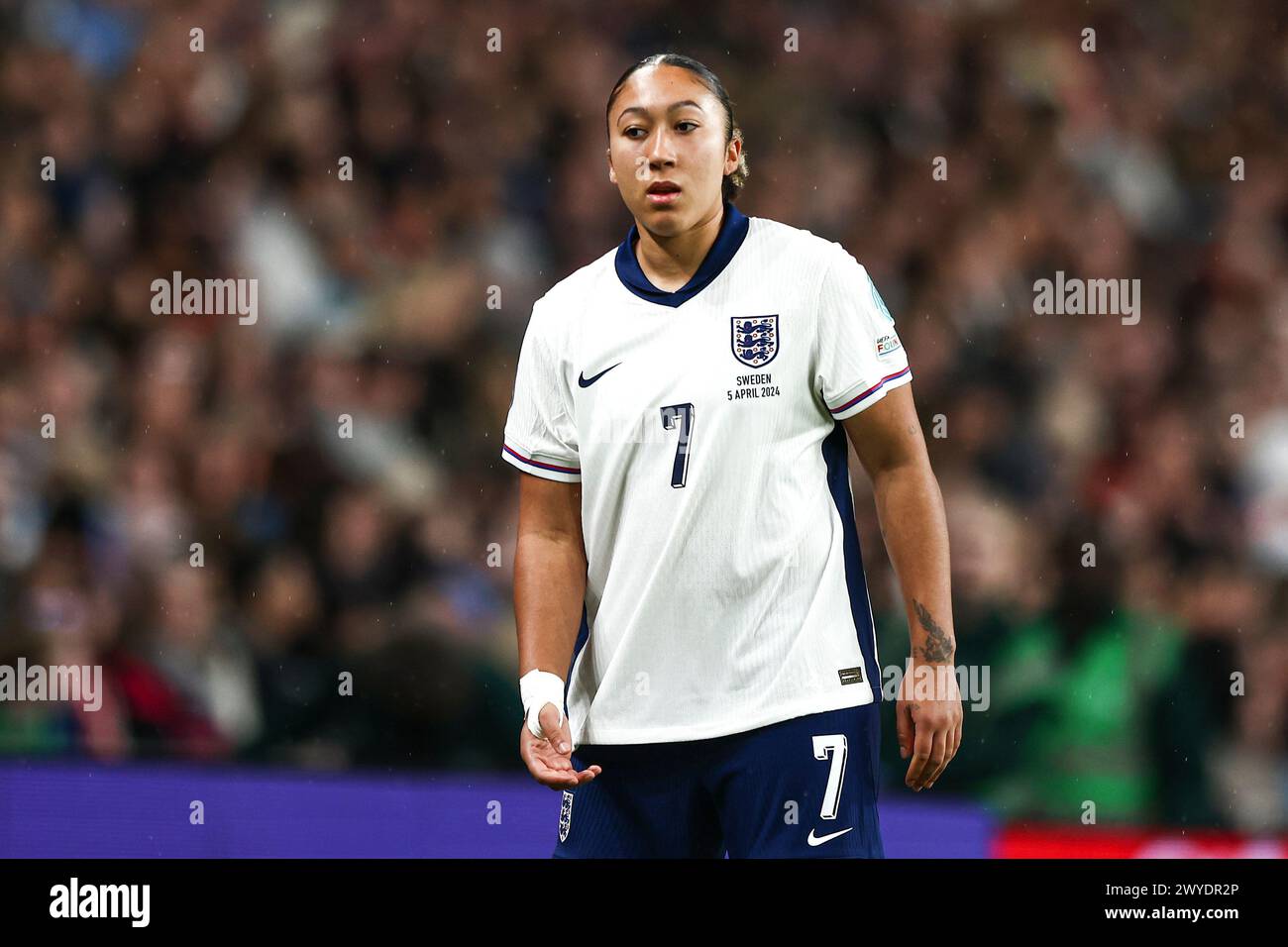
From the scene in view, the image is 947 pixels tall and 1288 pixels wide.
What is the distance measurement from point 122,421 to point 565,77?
1993 millimetres

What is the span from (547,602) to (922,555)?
71 centimetres

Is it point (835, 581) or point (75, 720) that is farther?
point (75, 720)

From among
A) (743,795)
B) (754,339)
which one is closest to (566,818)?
(743,795)

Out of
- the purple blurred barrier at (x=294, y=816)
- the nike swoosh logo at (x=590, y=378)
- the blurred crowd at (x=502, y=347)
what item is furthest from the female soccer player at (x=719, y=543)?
the blurred crowd at (x=502, y=347)

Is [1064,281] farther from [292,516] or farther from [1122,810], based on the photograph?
[292,516]

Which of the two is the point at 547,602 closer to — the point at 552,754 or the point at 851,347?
the point at 552,754

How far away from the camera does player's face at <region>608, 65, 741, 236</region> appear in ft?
9.87

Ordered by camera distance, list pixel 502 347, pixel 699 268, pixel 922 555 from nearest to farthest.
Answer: pixel 922 555, pixel 699 268, pixel 502 347

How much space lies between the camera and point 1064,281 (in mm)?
5336

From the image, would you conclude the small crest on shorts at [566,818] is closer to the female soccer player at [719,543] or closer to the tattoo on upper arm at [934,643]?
the female soccer player at [719,543]

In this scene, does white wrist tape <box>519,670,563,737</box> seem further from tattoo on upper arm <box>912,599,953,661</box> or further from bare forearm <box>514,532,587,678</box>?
tattoo on upper arm <box>912,599,953,661</box>

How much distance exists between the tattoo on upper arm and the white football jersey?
0.11 metres

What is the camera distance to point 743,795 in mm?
2900

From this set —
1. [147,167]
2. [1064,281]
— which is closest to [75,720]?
[147,167]
